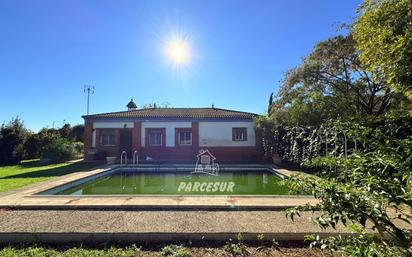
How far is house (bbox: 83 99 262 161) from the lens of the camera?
2195 cm

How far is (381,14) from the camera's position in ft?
19.2

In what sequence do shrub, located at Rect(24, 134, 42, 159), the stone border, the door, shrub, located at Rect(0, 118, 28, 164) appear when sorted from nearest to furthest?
the stone border → shrub, located at Rect(0, 118, 28, 164) → the door → shrub, located at Rect(24, 134, 42, 159)

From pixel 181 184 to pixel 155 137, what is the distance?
11.1 metres

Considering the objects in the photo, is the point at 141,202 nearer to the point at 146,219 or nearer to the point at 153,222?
the point at 146,219

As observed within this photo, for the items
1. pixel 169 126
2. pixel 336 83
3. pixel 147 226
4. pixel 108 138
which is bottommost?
pixel 147 226

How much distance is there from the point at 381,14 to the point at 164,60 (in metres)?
12.6

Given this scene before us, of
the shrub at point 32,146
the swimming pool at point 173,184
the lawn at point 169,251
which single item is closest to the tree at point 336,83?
the swimming pool at point 173,184

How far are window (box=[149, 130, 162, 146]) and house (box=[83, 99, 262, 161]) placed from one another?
2cm

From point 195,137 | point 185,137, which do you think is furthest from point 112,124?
point 195,137

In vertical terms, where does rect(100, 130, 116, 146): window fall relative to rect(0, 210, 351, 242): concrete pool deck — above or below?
above

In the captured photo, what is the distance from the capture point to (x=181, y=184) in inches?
463

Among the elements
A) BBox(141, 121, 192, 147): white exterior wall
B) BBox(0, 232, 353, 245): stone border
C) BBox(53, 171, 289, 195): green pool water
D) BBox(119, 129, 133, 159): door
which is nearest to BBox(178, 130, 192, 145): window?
BBox(141, 121, 192, 147): white exterior wall

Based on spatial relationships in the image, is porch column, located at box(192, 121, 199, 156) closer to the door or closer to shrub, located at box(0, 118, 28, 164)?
the door

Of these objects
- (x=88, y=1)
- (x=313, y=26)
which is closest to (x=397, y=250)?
(x=88, y=1)
